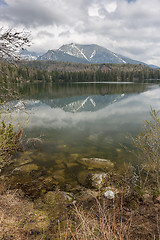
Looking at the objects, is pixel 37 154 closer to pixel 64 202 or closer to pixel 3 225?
pixel 64 202

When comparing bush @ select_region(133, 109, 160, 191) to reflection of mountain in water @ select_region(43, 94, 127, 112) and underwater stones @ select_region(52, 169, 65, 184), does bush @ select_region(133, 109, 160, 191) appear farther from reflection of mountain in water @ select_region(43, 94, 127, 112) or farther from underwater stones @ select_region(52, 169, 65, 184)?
reflection of mountain in water @ select_region(43, 94, 127, 112)

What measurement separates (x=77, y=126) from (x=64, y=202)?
17.6 meters

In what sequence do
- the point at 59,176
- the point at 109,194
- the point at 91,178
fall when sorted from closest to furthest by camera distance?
the point at 109,194 < the point at 91,178 < the point at 59,176

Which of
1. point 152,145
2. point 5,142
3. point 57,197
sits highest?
point 5,142

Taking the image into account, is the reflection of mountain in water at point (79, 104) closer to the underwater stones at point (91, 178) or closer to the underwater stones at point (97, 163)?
the underwater stones at point (97, 163)

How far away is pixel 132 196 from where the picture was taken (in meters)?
8.55

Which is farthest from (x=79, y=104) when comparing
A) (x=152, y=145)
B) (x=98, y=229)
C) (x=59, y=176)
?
(x=98, y=229)

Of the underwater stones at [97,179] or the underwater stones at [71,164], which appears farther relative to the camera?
the underwater stones at [71,164]

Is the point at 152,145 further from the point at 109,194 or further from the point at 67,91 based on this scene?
the point at 67,91

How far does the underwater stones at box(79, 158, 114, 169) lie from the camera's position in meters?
12.4

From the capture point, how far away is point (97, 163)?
12.8m

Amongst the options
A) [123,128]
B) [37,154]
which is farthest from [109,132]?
[37,154]

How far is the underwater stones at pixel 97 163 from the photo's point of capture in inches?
488

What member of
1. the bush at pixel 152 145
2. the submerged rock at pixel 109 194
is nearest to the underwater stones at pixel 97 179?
the submerged rock at pixel 109 194
